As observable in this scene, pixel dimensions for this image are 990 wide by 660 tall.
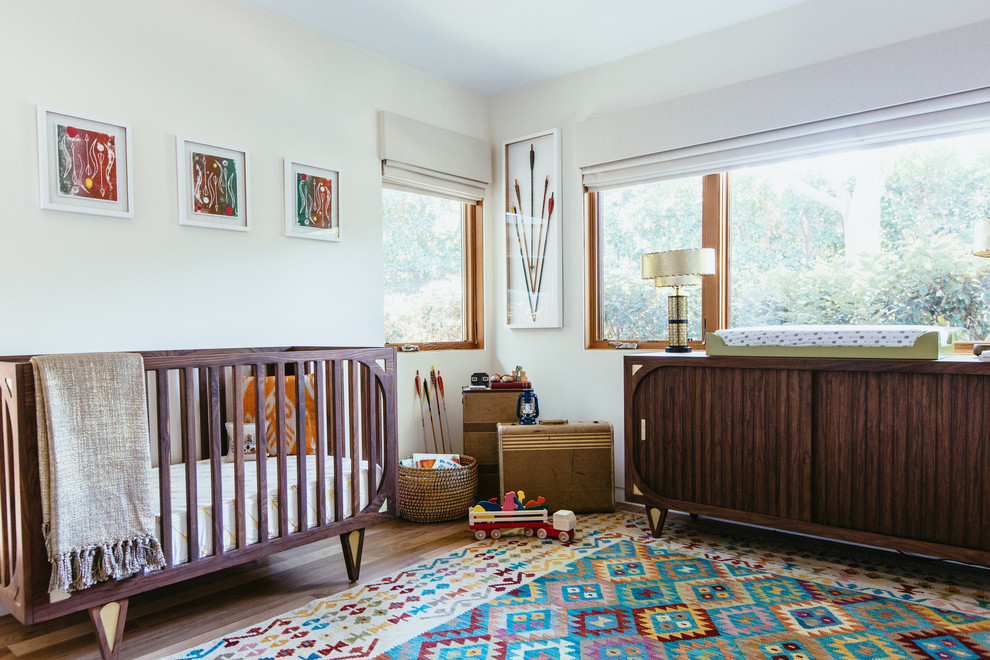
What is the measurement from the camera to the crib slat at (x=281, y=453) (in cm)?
213

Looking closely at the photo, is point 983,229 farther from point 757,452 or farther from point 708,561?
point 708,561

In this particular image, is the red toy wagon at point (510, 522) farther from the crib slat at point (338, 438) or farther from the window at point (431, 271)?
the window at point (431, 271)

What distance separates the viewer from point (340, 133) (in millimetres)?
3203

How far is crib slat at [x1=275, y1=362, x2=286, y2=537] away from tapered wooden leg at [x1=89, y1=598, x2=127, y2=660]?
0.49m

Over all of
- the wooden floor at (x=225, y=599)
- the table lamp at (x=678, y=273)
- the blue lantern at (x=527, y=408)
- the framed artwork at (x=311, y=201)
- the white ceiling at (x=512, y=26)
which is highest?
the white ceiling at (x=512, y=26)

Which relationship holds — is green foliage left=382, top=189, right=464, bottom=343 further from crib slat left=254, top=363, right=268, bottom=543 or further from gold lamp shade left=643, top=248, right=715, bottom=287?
crib slat left=254, top=363, right=268, bottom=543

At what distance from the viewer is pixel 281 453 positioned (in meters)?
2.12

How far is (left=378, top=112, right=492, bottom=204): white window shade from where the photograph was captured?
3398 mm

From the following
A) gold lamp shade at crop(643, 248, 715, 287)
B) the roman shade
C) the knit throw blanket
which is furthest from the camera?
gold lamp shade at crop(643, 248, 715, 287)

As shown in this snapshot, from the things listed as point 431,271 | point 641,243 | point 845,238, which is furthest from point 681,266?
point 431,271

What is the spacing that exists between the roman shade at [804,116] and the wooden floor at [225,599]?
2044 millimetres

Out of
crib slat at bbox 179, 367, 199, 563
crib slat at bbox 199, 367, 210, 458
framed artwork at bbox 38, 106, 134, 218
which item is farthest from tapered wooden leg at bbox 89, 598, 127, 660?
framed artwork at bbox 38, 106, 134, 218

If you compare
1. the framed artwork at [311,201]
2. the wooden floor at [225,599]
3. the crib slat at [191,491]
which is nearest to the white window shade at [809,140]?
the framed artwork at [311,201]

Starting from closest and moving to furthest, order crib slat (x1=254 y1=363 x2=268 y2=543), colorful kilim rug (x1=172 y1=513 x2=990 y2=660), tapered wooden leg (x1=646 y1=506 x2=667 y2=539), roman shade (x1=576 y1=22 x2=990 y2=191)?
colorful kilim rug (x1=172 y1=513 x2=990 y2=660)
crib slat (x1=254 y1=363 x2=268 y2=543)
roman shade (x1=576 y1=22 x2=990 y2=191)
tapered wooden leg (x1=646 y1=506 x2=667 y2=539)
